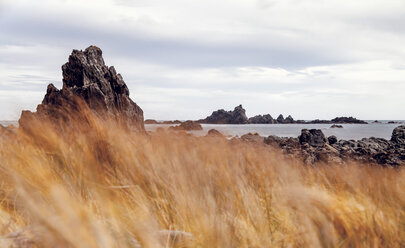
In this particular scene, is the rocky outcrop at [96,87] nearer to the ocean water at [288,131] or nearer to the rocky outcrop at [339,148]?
the ocean water at [288,131]

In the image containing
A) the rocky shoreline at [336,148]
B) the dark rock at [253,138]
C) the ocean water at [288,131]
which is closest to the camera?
the ocean water at [288,131]

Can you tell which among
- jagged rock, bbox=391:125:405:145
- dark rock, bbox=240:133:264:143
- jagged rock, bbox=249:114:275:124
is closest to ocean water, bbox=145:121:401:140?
dark rock, bbox=240:133:264:143

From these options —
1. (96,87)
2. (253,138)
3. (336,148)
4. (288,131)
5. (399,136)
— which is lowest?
(288,131)

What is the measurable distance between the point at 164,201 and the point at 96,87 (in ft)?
20.2

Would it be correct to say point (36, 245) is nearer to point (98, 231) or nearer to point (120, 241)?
point (98, 231)

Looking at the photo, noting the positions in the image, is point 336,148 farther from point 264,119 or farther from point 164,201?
point 264,119

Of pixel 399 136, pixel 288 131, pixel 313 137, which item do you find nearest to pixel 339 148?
pixel 313 137

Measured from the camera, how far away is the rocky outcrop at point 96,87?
8242 millimetres

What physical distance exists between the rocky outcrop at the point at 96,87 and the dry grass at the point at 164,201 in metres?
3.93

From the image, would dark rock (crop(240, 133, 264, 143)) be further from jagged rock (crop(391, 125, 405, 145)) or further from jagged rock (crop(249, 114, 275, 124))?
jagged rock (crop(249, 114, 275, 124))


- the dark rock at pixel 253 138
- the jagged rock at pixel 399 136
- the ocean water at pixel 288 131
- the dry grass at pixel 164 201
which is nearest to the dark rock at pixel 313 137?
the ocean water at pixel 288 131

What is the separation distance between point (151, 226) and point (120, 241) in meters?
0.27

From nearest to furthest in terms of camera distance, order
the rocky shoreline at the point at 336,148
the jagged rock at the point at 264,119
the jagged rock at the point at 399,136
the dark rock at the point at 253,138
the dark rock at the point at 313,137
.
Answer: the rocky shoreline at the point at 336,148 < the dark rock at the point at 253,138 < the dark rock at the point at 313,137 < the jagged rock at the point at 399,136 < the jagged rock at the point at 264,119

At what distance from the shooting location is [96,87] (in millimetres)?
8367
